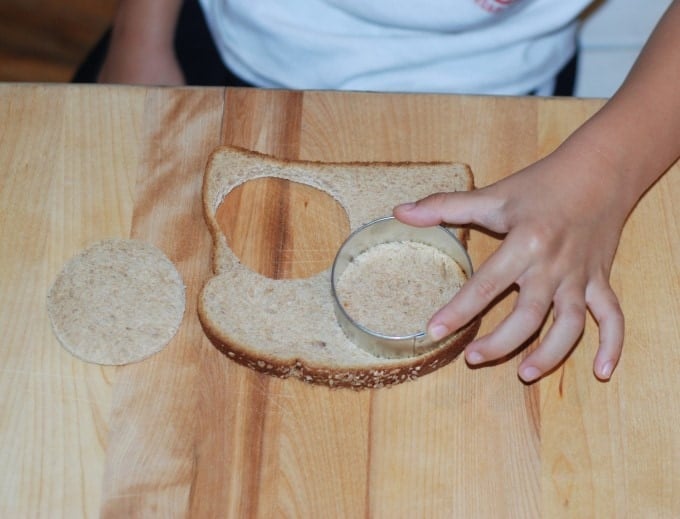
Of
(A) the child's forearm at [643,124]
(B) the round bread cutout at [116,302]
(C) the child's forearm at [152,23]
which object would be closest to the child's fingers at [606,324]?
(A) the child's forearm at [643,124]

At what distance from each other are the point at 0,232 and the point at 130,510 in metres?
0.41

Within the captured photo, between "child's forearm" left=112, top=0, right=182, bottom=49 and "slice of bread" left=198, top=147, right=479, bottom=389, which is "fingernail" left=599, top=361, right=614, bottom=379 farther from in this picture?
"child's forearm" left=112, top=0, right=182, bottom=49

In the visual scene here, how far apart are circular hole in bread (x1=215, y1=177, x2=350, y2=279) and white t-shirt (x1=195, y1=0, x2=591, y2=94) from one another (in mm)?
232

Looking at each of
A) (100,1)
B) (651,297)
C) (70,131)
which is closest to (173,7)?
(70,131)

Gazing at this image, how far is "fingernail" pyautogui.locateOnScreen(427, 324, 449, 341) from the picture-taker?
3.43 ft

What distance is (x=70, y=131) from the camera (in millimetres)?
1241

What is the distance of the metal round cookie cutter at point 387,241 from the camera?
1.07m

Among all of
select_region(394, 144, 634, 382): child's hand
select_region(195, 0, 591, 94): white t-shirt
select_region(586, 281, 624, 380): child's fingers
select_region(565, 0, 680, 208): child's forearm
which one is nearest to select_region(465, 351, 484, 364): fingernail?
select_region(394, 144, 634, 382): child's hand

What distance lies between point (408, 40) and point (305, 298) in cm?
43

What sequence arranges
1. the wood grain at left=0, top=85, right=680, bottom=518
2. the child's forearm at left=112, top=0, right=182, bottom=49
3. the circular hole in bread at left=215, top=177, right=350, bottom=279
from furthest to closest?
the child's forearm at left=112, top=0, right=182, bottom=49 → the circular hole in bread at left=215, top=177, right=350, bottom=279 → the wood grain at left=0, top=85, right=680, bottom=518

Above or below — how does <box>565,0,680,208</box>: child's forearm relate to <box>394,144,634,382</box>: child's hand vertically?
above

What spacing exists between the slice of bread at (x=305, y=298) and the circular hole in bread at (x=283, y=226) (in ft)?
0.05

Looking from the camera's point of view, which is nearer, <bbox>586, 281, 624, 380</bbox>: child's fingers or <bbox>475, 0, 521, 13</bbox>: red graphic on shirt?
<bbox>586, 281, 624, 380</bbox>: child's fingers

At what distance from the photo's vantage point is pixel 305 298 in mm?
1132
